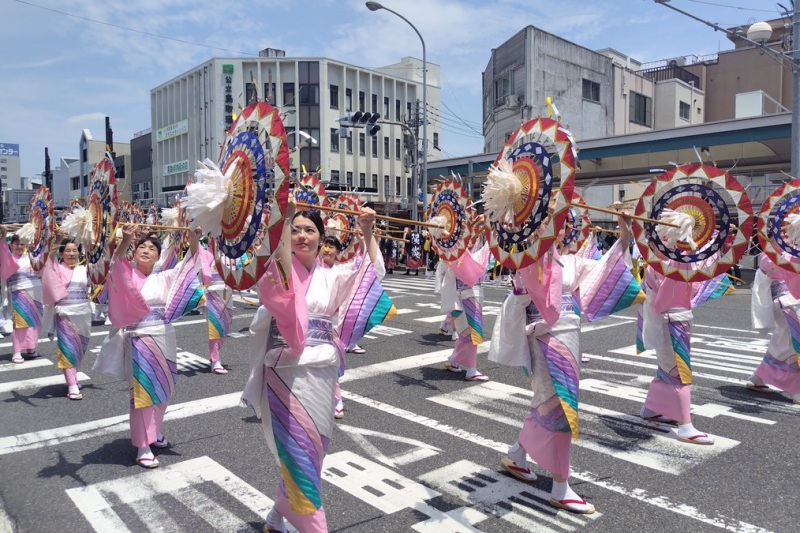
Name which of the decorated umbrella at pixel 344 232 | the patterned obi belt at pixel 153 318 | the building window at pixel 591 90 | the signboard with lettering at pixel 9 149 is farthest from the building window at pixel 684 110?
the signboard with lettering at pixel 9 149

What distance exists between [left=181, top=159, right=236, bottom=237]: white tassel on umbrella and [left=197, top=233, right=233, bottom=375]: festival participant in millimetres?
5078

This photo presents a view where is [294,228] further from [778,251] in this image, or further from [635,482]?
[778,251]

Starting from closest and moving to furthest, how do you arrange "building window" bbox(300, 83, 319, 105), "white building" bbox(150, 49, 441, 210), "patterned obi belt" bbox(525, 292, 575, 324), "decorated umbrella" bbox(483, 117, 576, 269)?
1. "decorated umbrella" bbox(483, 117, 576, 269)
2. "patterned obi belt" bbox(525, 292, 575, 324)
3. "white building" bbox(150, 49, 441, 210)
4. "building window" bbox(300, 83, 319, 105)

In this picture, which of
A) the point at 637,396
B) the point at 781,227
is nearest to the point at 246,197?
the point at 637,396

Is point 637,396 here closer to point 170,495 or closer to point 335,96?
point 170,495

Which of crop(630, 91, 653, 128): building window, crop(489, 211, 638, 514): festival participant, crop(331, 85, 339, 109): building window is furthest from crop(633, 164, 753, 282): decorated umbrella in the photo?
crop(331, 85, 339, 109): building window

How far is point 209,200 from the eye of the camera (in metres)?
2.86

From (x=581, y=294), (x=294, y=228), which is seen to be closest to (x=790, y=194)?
(x=581, y=294)

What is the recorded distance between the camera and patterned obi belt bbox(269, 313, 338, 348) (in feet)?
10.4

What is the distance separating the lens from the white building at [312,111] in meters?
40.0

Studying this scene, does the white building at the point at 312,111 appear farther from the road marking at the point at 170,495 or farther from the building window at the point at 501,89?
the road marking at the point at 170,495

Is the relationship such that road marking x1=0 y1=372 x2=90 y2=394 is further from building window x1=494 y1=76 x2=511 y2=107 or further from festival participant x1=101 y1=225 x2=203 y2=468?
building window x1=494 y1=76 x2=511 y2=107

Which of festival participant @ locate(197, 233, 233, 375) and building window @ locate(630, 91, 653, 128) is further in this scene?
building window @ locate(630, 91, 653, 128)

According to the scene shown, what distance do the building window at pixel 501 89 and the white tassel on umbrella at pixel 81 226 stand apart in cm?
2829
